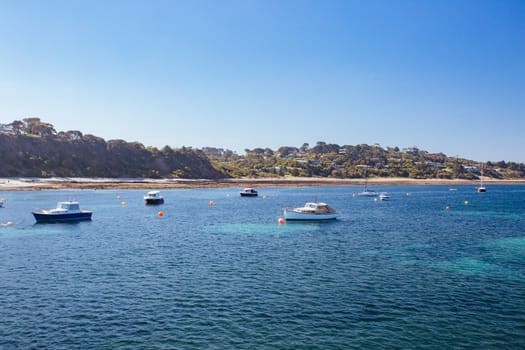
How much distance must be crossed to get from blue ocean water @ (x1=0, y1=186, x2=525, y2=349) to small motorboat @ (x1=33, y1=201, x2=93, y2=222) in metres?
5.59

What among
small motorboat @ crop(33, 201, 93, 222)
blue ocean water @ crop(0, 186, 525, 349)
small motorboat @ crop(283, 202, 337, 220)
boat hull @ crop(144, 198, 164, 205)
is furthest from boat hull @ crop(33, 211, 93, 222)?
small motorboat @ crop(283, 202, 337, 220)

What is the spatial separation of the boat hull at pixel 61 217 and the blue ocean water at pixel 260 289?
544 cm

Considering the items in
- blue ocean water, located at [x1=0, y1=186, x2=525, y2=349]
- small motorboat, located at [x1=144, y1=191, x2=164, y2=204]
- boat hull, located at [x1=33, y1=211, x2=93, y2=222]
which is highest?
small motorboat, located at [x1=144, y1=191, x2=164, y2=204]

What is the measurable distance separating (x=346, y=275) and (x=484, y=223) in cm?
5332

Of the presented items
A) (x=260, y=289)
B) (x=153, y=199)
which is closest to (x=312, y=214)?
(x=260, y=289)

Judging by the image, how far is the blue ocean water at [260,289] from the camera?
2547 centimetres

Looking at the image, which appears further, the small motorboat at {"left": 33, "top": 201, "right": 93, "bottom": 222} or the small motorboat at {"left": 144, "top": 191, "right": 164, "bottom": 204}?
the small motorboat at {"left": 144, "top": 191, "right": 164, "bottom": 204}

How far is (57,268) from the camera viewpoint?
136 feet

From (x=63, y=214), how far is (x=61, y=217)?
25.6 inches

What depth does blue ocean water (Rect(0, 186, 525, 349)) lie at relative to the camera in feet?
83.6

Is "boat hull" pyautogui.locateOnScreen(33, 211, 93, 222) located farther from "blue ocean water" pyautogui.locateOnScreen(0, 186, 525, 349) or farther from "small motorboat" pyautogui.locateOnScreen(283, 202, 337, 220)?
"small motorboat" pyautogui.locateOnScreen(283, 202, 337, 220)

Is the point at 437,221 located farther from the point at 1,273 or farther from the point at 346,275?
the point at 1,273

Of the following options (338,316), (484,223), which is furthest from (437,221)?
(338,316)

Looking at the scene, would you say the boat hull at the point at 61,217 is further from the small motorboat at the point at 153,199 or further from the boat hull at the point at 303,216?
the boat hull at the point at 303,216
